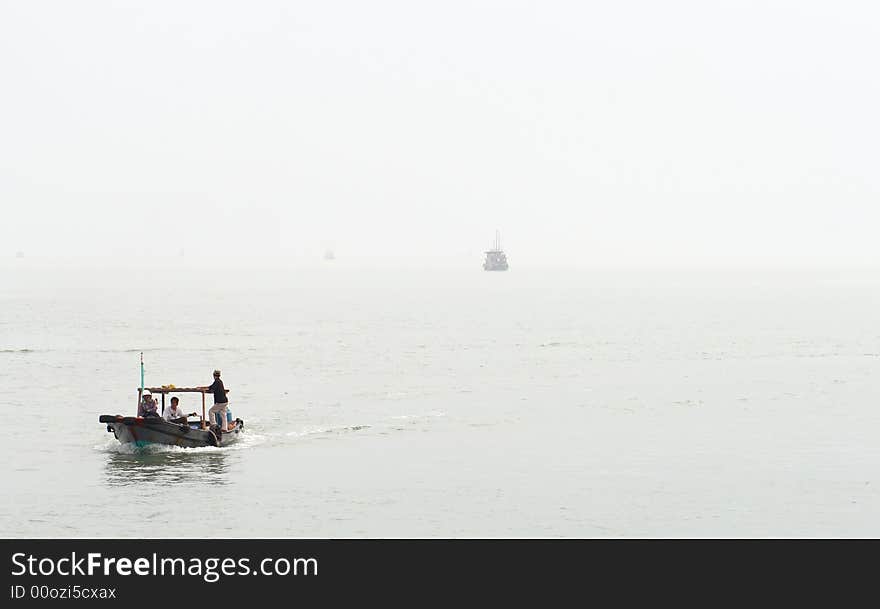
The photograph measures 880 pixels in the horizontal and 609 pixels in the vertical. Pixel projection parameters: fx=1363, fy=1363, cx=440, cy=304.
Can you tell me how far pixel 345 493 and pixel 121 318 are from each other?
100249 mm

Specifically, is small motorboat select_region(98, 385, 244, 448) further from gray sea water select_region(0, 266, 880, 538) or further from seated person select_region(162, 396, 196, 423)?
gray sea water select_region(0, 266, 880, 538)

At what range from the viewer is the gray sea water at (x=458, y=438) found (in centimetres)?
3816

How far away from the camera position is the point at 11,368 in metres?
80.1

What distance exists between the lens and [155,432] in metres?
46.5

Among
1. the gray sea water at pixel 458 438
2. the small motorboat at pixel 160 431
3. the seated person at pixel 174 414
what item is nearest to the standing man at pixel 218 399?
the small motorboat at pixel 160 431

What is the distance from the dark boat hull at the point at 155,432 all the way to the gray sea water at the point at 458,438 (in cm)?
46

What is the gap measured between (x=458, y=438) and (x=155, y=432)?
12.1 m

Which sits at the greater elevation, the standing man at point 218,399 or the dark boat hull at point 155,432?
the standing man at point 218,399

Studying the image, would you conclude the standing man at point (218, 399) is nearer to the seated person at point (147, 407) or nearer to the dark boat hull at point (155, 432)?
the dark boat hull at point (155, 432)

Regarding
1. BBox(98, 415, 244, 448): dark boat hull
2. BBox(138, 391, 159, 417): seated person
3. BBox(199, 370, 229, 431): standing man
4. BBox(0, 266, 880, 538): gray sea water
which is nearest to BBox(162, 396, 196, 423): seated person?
BBox(98, 415, 244, 448): dark boat hull

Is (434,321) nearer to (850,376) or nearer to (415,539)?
(850,376)
